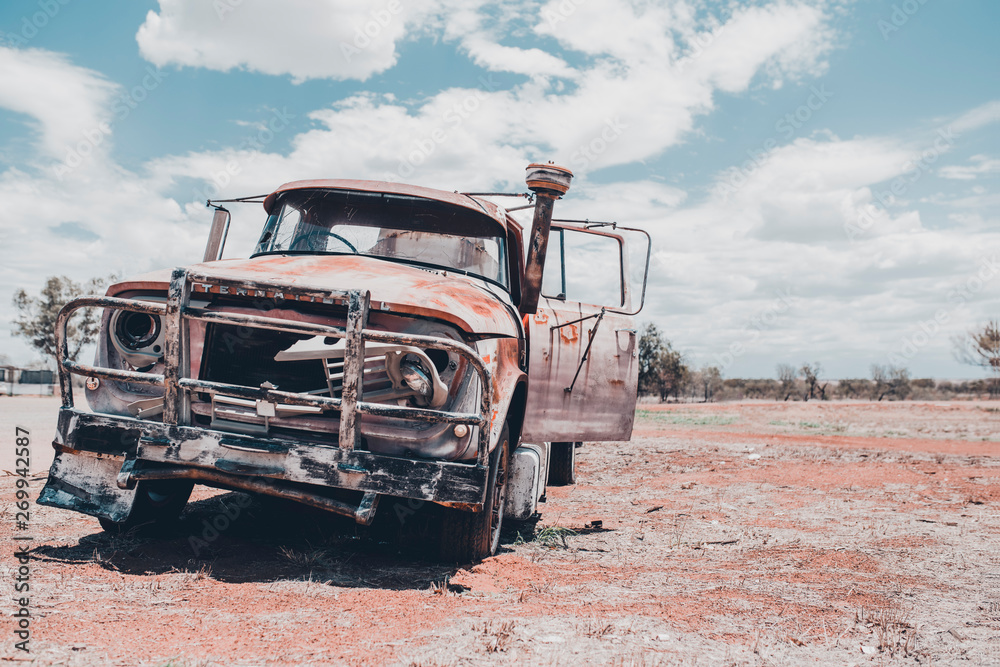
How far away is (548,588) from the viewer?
4109mm

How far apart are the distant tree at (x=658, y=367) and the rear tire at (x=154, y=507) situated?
37942 millimetres

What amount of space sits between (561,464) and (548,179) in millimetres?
3894

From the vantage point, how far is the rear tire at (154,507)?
464cm

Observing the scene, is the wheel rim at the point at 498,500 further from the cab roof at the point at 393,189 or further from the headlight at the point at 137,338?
the headlight at the point at 137,338

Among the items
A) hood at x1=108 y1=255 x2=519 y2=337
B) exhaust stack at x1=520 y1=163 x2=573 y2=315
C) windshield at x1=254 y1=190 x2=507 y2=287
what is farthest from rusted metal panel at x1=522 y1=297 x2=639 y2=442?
hood at x1=108 y1=255 x2=519 y2=337

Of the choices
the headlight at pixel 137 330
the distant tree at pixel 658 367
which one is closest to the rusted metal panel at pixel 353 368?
the headlight at pixel 137 330

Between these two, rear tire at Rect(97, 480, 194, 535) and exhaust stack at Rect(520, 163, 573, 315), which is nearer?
rear tire at Rect(97, 480, 194, 535)

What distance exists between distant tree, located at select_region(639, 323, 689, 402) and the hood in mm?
37702

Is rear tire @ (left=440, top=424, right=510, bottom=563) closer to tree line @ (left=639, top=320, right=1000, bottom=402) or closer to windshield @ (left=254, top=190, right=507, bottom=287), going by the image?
windshield @ (left=254, top=190, right=507, bottom=287)

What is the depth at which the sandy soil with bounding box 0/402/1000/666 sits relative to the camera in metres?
3.04

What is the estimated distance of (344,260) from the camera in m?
4.86

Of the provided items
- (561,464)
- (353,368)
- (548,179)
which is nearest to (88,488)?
(353,368)

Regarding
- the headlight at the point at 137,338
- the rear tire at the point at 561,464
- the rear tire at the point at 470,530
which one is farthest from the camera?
the rear tire at the point at 561,464

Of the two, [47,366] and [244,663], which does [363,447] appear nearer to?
[244,663]
